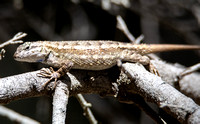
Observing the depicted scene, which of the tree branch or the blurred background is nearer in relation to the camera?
the tree branch

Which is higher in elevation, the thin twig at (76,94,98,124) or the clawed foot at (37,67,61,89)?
the clawed foot at (37,67,61,89)

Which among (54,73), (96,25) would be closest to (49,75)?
(54,73)

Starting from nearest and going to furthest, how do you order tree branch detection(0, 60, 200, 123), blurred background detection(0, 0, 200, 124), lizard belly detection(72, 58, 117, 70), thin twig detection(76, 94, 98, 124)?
tree branch detection(0, 60, 200, 123), lizard belly detection(72, 58, 117, 70), thin twig detection(76, 94, 98, 124), blurred background detection(0, 0, 200, 124)

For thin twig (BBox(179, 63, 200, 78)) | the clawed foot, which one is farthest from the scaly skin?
thin twig (BBox(179, 63, 200, 78))

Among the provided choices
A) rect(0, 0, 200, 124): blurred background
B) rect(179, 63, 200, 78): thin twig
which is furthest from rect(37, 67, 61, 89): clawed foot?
rect(0, 0, 200, 124): blurred background

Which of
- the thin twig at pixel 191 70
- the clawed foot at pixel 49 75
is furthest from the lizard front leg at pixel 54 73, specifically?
the thin twig at pixel 191 70

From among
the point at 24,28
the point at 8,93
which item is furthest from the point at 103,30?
the point at 8,93

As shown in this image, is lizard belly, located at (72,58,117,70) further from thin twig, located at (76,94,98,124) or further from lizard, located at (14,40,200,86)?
thin twig, located at (76,94,98,124)

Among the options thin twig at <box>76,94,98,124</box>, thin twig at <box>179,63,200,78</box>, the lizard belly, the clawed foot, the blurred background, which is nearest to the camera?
the clawed foot

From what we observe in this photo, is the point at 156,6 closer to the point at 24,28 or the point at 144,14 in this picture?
the point at 144,14
